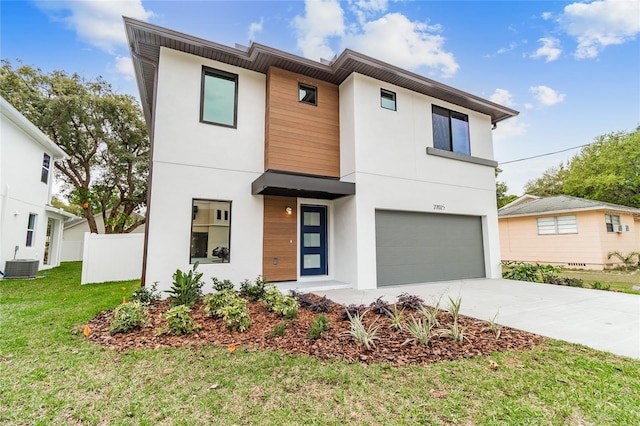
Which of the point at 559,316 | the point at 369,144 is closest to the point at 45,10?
the point at 369,144

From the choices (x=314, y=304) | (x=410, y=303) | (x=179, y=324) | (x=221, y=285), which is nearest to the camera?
(x=179, y=324)

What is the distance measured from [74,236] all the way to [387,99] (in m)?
28.9

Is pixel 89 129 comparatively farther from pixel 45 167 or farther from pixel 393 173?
pixel 393 173

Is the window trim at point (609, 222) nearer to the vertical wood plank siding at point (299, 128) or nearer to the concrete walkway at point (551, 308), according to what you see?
the concrete walkway at point (551, 308)

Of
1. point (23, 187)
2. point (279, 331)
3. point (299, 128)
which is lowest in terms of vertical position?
point (279, 331)

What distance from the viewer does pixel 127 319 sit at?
159 inches

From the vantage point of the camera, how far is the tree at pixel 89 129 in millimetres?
15195

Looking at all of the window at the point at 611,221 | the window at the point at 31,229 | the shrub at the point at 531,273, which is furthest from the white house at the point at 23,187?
the window at the point at 611,221

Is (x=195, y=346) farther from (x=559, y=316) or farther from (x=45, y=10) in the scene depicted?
(x=45, y=10)

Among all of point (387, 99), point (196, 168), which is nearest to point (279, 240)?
point (196, 168)

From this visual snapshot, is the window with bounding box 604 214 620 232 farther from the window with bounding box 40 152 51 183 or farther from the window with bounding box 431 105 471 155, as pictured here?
the window with bounding box 40 152 51 183

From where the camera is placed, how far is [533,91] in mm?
13273

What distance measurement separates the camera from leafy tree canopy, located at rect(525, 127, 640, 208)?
2088 centimetres

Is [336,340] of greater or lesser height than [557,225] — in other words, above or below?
below
